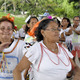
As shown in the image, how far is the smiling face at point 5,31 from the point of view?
5.06ft

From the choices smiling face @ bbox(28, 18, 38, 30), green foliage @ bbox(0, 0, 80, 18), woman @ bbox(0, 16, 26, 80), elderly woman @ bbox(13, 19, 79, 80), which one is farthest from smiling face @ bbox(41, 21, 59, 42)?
green foliage @ bbox(0, 0, 80, 18)

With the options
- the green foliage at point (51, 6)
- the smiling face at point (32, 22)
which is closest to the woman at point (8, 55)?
the smiling face at point (32, 22)

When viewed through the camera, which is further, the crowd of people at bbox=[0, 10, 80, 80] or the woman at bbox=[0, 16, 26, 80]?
the woman at bbox=[0, 16, 26, 80]

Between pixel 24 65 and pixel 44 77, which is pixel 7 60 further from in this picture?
pixel 44 77

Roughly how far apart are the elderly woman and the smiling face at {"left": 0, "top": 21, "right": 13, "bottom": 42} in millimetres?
287

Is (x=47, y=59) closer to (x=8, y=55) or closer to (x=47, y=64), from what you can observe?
(x=47, y=64)

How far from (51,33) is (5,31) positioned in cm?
50

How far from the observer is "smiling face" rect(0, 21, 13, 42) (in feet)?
5.06

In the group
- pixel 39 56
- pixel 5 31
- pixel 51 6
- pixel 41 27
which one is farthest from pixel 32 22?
pixel 51 6

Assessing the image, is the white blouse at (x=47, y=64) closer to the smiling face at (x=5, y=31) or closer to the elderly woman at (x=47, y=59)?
the elderly woman at (x=47, y=59)

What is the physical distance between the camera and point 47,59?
1442mm

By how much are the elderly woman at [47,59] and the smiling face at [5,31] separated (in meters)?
0.29

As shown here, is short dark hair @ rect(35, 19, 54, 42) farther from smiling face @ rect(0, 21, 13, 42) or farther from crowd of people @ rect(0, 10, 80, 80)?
smiling face @ rect(0, 21, 13, 42)

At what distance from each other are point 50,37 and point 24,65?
0.41m
